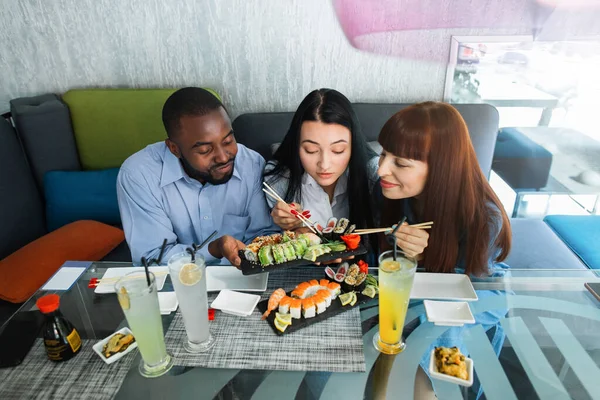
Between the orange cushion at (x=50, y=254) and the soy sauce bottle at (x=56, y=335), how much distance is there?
122 centimetres

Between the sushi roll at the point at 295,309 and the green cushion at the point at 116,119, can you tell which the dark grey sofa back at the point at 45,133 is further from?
the sushi roll at the point at 295,309

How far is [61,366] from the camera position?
1.08 m

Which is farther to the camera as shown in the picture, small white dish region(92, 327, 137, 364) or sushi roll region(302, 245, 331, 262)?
sushi roll region(302, 245, 331, 262)

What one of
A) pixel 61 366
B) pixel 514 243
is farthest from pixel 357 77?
pixel 61 366

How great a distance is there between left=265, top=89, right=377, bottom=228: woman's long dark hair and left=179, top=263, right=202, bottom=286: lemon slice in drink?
0.82 meters

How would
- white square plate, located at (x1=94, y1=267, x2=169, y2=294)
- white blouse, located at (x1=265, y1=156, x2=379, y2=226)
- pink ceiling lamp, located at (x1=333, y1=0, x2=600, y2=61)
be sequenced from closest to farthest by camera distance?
white square plate, located at (x1=94, y1=267, x2=169, y2=294) → white blouse, located at (x1=265, y1=156, x2=379, y2=226) → pink ceiling lamp, located at (x1=333, y1=0, x2=600, y2=61)

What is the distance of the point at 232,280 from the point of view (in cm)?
142

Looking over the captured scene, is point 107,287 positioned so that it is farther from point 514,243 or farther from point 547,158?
point 547,158

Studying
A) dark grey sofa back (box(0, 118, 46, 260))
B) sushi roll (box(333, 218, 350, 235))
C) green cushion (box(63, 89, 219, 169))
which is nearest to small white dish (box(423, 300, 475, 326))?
sushi roll (box(333, 218, 350, 235))

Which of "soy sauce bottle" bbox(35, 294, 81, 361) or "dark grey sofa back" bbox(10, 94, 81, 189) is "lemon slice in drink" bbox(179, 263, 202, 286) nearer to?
"soy sauce bottle" bbox(35, 294, 81, 361)

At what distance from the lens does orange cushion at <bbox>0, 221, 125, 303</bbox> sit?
2113mm

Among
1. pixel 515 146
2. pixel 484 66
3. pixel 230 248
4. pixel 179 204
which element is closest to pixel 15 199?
pixel 179 204

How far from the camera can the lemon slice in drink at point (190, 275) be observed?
1.08 m

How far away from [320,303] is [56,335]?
0.69 meters
